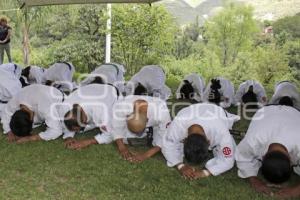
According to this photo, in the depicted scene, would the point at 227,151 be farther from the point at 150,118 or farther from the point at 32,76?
the point at 32,76

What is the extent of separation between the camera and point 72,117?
390 centimetres

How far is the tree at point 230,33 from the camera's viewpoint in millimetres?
15961

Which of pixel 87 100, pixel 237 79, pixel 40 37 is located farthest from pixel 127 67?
pixel 87 100

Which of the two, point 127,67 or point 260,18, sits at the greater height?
point 260,18

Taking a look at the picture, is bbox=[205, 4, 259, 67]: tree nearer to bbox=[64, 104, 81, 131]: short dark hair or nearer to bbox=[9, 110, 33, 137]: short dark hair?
bbox=[64, 104, 81, 131]: short dark hair

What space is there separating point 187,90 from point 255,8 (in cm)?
Result: 1374

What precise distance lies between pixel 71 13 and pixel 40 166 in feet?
42.3

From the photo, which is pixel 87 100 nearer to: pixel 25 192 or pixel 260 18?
pixel 25 192

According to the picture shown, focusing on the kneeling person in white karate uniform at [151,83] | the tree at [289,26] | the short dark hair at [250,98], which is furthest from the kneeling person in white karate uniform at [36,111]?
the tree at [289,26]

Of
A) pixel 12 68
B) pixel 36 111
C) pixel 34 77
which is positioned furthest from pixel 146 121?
pixel 34 77

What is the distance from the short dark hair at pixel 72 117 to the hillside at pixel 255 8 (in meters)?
13.6

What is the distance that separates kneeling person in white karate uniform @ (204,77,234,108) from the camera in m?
6.09

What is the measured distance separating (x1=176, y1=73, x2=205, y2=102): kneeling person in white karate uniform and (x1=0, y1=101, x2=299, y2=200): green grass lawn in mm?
2599

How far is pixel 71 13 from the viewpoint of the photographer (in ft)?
51.9
